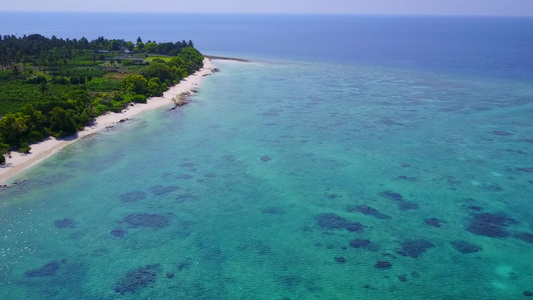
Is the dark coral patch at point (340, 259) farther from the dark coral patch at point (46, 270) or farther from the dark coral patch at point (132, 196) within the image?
the dark coral patch at point (46, 270)

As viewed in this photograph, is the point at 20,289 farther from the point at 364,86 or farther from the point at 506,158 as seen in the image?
the point at 364,86

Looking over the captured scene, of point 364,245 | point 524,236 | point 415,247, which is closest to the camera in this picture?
point 415,247

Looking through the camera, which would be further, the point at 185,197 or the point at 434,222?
the point at 185,197

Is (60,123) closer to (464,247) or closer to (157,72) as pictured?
(157,72)

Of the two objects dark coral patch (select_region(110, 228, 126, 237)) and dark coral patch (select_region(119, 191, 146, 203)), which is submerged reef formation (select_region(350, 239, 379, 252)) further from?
dark coral patch (select_region(119, 191, 146, 203))

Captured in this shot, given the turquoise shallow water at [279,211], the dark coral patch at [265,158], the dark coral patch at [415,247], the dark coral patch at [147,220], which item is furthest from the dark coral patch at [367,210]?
the dark coral patch at [147,220]

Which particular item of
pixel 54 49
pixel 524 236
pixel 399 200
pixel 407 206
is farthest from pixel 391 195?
pixel 54 49
